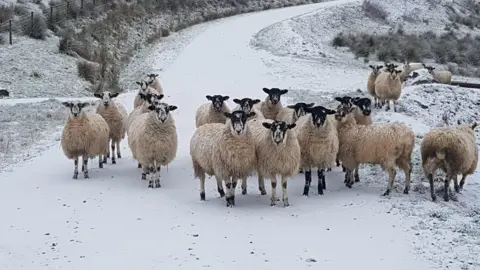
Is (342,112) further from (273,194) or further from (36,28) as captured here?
(36,28)

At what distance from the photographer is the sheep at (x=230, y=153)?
11.2 m

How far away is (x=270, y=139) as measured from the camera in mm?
11461

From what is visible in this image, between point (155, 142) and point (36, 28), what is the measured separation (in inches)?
842

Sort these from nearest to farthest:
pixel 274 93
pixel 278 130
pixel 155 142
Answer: pixel 278 130 → pixel 155 142 → pixel 274 93

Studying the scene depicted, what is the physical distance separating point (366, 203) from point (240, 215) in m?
2.37

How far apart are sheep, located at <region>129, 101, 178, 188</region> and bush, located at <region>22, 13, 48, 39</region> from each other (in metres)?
20.2

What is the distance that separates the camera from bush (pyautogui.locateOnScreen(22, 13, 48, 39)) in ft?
102

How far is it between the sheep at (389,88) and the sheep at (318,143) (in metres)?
7.62

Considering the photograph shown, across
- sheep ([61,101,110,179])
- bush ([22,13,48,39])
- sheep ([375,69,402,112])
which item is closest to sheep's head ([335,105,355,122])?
sheep ([61,101,110,179])

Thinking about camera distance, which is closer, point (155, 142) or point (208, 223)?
point (208, 223)

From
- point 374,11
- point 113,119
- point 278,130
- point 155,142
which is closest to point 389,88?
point 113,119

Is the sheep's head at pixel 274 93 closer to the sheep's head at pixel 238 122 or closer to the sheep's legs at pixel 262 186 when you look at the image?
the sheep's legs at pixel 262 186

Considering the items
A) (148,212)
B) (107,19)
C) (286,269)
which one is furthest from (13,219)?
(107,19)

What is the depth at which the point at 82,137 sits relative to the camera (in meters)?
13.0
